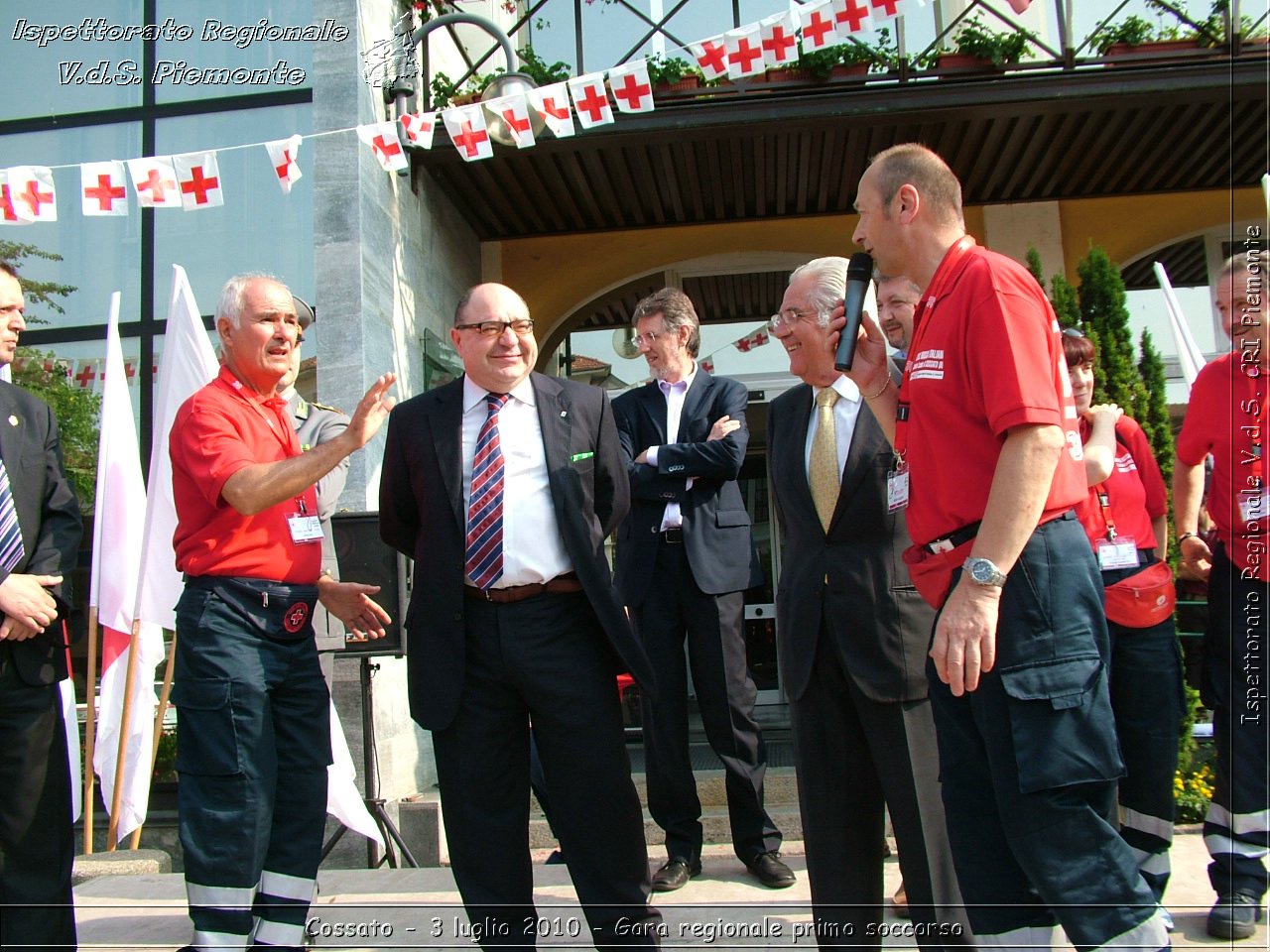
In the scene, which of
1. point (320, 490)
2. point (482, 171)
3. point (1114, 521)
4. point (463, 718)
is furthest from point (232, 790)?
point (482, 171)

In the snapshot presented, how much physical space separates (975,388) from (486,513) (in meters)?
1.46

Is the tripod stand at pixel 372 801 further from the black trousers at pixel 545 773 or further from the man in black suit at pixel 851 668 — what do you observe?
the man in black suit at pixel 851 668

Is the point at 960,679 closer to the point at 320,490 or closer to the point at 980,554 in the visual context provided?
the point at 980,554

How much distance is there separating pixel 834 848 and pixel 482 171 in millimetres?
5730

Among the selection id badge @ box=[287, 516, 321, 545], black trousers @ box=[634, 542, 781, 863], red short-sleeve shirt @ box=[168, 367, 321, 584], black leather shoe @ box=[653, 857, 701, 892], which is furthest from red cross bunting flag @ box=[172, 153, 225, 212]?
black leather shoe @ box=[653, 857, 701, 892]

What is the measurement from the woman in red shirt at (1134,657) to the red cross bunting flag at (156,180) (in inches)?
183

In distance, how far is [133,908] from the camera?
4.09 m

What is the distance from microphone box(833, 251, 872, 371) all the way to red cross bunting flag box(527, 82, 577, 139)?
379cm

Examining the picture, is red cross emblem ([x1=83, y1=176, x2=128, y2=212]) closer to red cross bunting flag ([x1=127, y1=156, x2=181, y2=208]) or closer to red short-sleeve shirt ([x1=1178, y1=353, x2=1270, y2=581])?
red cross bunting flag ([x1=127, y1=156, x2=181, y2=208])

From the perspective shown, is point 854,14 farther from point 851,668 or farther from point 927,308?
point 851,668

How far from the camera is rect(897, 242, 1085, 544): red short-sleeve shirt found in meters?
2.15

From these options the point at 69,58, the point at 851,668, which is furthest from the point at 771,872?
the point at 69,58

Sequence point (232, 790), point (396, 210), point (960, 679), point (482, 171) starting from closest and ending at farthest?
point (960, 679), point (232, 790), point (396, 210), point (482, 171)

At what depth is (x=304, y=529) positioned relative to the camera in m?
3.16
